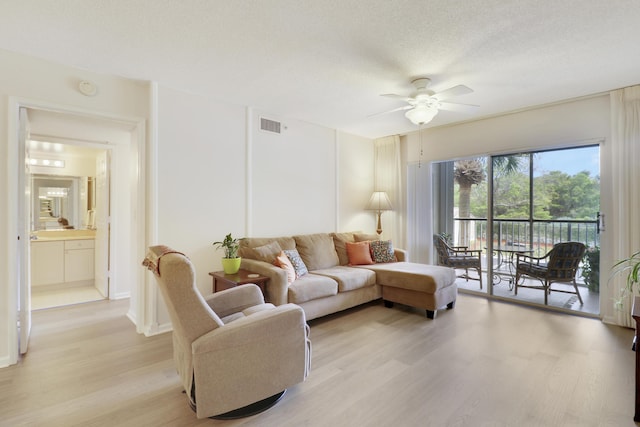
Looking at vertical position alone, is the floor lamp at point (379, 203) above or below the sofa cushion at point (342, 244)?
above

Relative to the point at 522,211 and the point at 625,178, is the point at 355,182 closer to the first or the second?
the point at 522,211

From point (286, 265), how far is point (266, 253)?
31 cm

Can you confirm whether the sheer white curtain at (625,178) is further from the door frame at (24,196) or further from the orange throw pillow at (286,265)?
the door frame at (24,196)

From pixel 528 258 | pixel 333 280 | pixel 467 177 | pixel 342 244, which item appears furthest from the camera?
pixel 467 177

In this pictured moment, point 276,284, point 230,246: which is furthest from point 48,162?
point 276,284

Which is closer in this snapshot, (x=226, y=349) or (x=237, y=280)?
(x=226, y=349)

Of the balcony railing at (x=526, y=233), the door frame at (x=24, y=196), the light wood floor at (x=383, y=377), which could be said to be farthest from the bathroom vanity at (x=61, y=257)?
the balcony railing at (x=526, y=233)

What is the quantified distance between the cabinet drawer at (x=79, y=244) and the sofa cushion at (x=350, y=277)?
12.0 ft

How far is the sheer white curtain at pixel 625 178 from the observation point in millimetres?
3230

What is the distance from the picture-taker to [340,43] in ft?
7.96

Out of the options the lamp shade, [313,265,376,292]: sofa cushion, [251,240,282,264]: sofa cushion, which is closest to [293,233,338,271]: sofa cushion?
[313,265,376,292]: sofa cushion

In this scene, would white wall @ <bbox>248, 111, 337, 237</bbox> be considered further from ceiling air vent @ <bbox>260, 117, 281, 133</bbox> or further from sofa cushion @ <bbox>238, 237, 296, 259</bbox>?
sofa cushion @ <bbox>238, 237, 296, 259</bbox>

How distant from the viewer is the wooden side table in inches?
120

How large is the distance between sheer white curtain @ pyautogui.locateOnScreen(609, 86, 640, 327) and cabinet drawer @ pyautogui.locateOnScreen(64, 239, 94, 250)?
6967 millimetres
